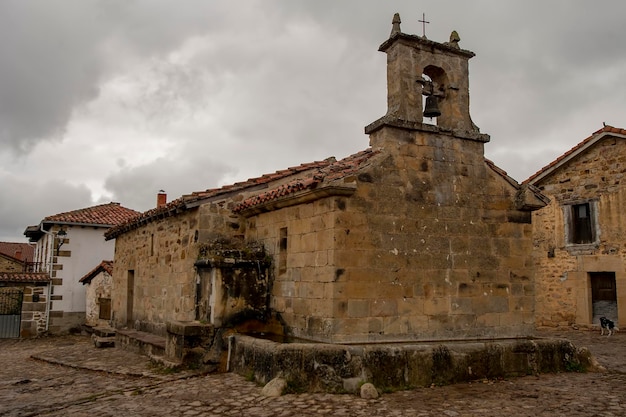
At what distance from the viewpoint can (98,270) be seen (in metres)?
18.3

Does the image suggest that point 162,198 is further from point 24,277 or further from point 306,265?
point 306,265

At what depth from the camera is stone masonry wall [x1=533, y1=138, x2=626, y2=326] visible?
14188mm

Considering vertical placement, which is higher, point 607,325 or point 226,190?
point 226,190

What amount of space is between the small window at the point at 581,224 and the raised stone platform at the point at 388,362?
8.26 metres

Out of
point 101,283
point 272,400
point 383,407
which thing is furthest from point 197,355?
point 101,283

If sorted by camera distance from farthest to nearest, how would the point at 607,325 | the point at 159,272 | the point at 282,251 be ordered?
the point at 607,325 → the point at 159,272 → the point at 282,251

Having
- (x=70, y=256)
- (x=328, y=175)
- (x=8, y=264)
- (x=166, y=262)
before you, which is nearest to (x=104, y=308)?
(x=70, y=256)

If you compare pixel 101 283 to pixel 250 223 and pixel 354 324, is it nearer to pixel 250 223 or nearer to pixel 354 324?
pixel 250 223

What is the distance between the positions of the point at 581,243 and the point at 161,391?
1266 centimetres

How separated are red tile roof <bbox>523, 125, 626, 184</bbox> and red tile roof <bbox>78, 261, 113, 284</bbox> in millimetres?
13289

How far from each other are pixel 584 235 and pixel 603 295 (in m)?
1.71

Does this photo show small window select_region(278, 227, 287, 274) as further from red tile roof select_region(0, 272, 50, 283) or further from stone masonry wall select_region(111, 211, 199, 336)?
red tile roof select_region(0, 272, 50, 283)

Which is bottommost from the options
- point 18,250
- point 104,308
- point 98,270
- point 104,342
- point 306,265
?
point 104,342

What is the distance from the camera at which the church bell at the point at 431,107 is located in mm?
8406
